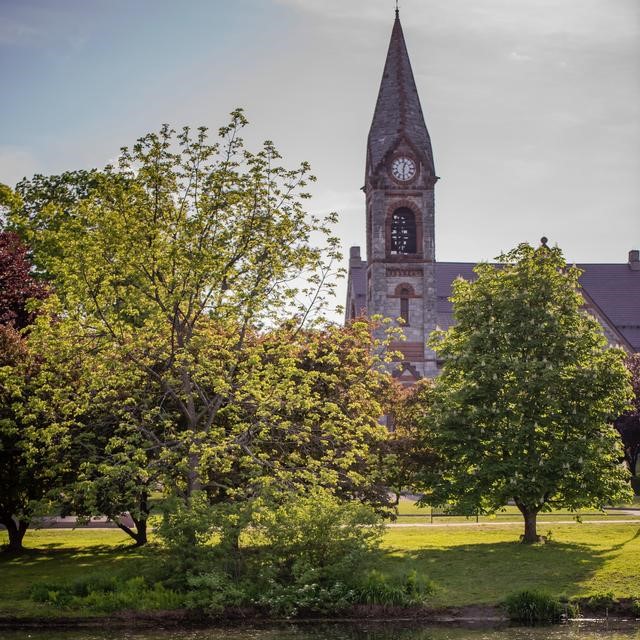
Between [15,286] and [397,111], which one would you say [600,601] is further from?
[397,111]

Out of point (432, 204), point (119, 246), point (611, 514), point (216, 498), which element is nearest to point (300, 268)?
point (119, 246)

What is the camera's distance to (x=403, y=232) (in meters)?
63.3

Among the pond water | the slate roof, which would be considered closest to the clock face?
the slate roof

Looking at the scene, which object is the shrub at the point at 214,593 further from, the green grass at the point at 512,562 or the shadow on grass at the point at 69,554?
the shadow on grass at the point at 69,554

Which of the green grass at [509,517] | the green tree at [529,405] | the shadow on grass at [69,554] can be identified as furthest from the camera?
the green grass at [509,517]

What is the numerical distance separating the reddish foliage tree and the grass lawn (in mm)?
7419

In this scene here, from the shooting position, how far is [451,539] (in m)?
28.3

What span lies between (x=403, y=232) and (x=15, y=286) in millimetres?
38141

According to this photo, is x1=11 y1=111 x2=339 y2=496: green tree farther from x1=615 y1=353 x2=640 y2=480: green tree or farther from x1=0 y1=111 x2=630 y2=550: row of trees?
x1=615 y1=353 x2=640 y2=480: green tree

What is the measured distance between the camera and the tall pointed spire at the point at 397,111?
205 feet

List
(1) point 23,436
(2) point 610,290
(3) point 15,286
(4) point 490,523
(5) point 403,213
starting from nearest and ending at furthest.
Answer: (1) point 23,436
(3) point 15,286
(4) point 490,523
(5) point 403,213
(2) point 610,290

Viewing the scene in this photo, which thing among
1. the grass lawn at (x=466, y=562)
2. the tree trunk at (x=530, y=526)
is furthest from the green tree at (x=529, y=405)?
the grass lawn at (x=466, y=562)

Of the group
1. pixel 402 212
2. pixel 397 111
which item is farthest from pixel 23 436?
pixel 397 111

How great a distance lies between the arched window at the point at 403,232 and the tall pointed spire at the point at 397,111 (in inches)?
143
